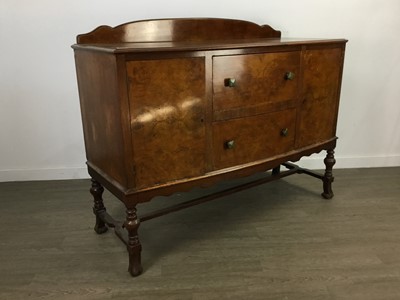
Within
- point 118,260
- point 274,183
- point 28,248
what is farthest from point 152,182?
point 274,183

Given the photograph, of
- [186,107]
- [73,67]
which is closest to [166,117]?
[186,107]

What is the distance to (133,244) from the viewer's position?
5.74 ft

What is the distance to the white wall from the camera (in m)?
2.48

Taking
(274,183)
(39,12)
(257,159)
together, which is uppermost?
(39,12)

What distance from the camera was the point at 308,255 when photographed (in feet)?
6.30

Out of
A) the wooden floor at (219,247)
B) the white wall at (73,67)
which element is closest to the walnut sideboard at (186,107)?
the wooden floor at (219,247)

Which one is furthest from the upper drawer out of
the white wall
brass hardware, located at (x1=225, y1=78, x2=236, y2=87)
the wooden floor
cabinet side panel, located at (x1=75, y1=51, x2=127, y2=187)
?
the white wall

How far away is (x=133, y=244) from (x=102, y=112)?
0.63m

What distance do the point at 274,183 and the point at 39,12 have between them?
2029 mm

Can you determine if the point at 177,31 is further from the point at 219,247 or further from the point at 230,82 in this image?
the point at 219,247

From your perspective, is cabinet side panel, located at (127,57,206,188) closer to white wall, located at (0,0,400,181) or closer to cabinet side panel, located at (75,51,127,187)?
cabinet side panel, located at (75,51,127,187)

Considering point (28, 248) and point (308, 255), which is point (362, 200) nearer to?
point (308, 255)

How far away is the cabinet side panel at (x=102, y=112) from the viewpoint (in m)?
1.53

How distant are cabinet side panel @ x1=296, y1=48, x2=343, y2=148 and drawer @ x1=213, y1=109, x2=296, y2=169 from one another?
116 mm
